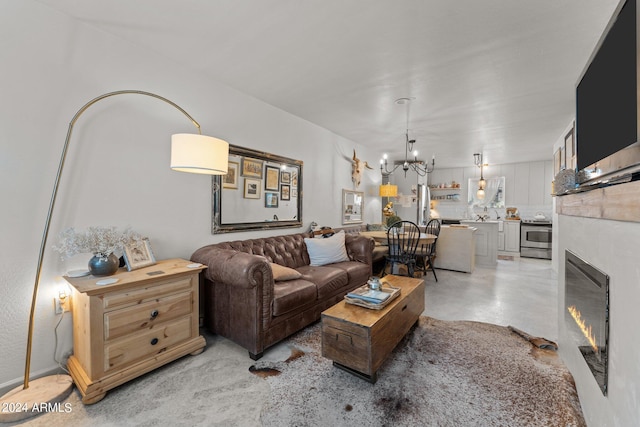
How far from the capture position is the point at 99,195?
205cm

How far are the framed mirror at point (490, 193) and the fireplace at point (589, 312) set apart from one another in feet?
21.1

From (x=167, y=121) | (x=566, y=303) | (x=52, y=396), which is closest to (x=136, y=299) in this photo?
(x=52, y=396)

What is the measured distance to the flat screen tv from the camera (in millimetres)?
973

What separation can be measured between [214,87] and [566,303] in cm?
365

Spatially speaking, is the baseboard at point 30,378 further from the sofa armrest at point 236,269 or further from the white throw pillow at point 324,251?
the white throw pillow at point 324,251

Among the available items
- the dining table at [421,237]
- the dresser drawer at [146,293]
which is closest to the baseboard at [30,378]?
the dresser drawer at [146,293]

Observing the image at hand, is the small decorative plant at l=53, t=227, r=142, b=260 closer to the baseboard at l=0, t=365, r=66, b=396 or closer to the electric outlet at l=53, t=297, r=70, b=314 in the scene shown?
the electric outlet at l=53, t=297, r=70, b=314

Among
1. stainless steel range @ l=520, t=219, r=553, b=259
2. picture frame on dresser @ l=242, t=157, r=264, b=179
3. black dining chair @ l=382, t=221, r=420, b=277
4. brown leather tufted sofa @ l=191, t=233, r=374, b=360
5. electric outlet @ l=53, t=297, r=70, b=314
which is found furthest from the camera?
stainless steel range @ l=520, t=219, r=553, b=259

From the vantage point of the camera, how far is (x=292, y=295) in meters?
2.33

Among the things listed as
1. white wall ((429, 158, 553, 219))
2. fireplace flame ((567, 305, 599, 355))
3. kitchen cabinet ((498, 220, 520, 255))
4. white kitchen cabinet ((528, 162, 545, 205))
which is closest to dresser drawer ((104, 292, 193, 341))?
fireplace flame ((567, 305, 599, 355))

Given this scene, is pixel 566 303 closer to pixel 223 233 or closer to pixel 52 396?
pixel 223 233

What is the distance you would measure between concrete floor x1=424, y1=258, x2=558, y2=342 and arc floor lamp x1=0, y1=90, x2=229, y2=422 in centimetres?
275

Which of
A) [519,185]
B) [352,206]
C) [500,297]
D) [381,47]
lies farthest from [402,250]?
[519,185]

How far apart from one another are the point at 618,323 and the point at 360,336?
120 centimetres
